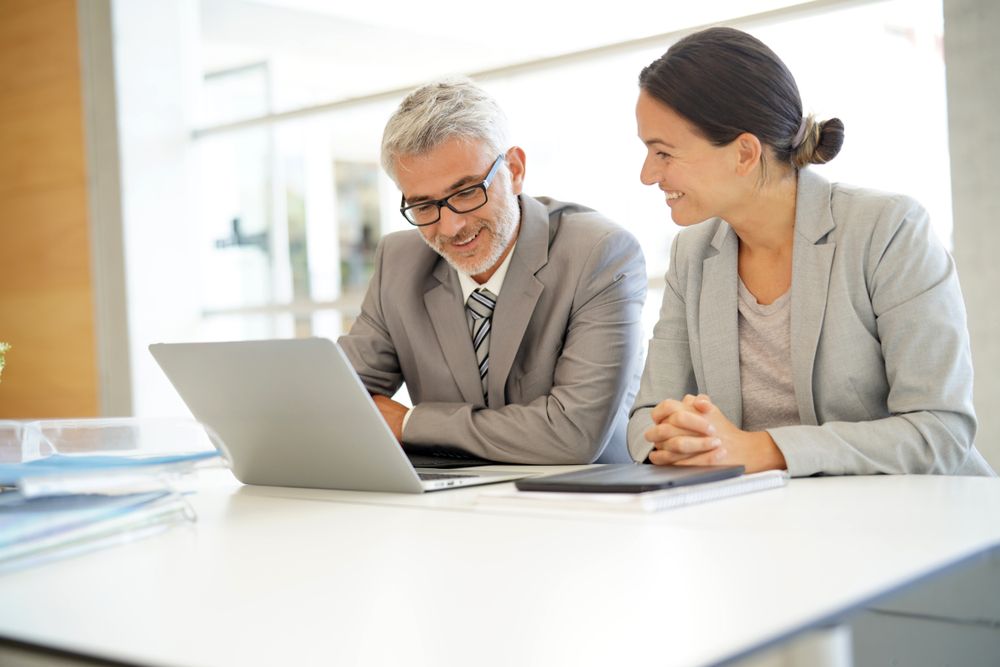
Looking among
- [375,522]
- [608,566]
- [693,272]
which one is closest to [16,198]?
[693,272]

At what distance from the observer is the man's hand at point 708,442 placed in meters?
1.54

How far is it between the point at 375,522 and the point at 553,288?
3.60 ft

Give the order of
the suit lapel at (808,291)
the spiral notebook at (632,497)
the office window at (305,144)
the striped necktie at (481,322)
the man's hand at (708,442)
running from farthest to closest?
the office window at (305,144), the striped necktie at (481,322), the suit lapel at (808,291), the man's hand at (708,442), the spiral notebook at (632,497)

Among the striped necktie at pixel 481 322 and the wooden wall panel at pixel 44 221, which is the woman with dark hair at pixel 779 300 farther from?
the wooden wall panel at pixel 44 221

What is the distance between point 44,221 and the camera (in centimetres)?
527

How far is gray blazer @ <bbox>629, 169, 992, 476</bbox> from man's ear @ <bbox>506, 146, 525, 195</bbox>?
534mm

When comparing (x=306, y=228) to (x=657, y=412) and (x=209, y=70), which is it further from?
(x=657, y=412)

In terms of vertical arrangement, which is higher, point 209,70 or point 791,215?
point 209,70

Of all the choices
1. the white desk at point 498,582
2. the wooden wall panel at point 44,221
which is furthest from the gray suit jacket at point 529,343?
the wooden wall panel at point 44,221

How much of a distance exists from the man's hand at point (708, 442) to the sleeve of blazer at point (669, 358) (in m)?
0.36

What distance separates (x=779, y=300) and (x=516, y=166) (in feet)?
2.51

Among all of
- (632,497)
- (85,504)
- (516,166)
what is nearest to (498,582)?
(632,497)

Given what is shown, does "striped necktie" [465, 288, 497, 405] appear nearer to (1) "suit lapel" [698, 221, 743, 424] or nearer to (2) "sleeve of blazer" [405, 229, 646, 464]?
(2) "sleeve of blazer" [405, 229, 646, 464]

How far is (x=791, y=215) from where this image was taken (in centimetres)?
198
